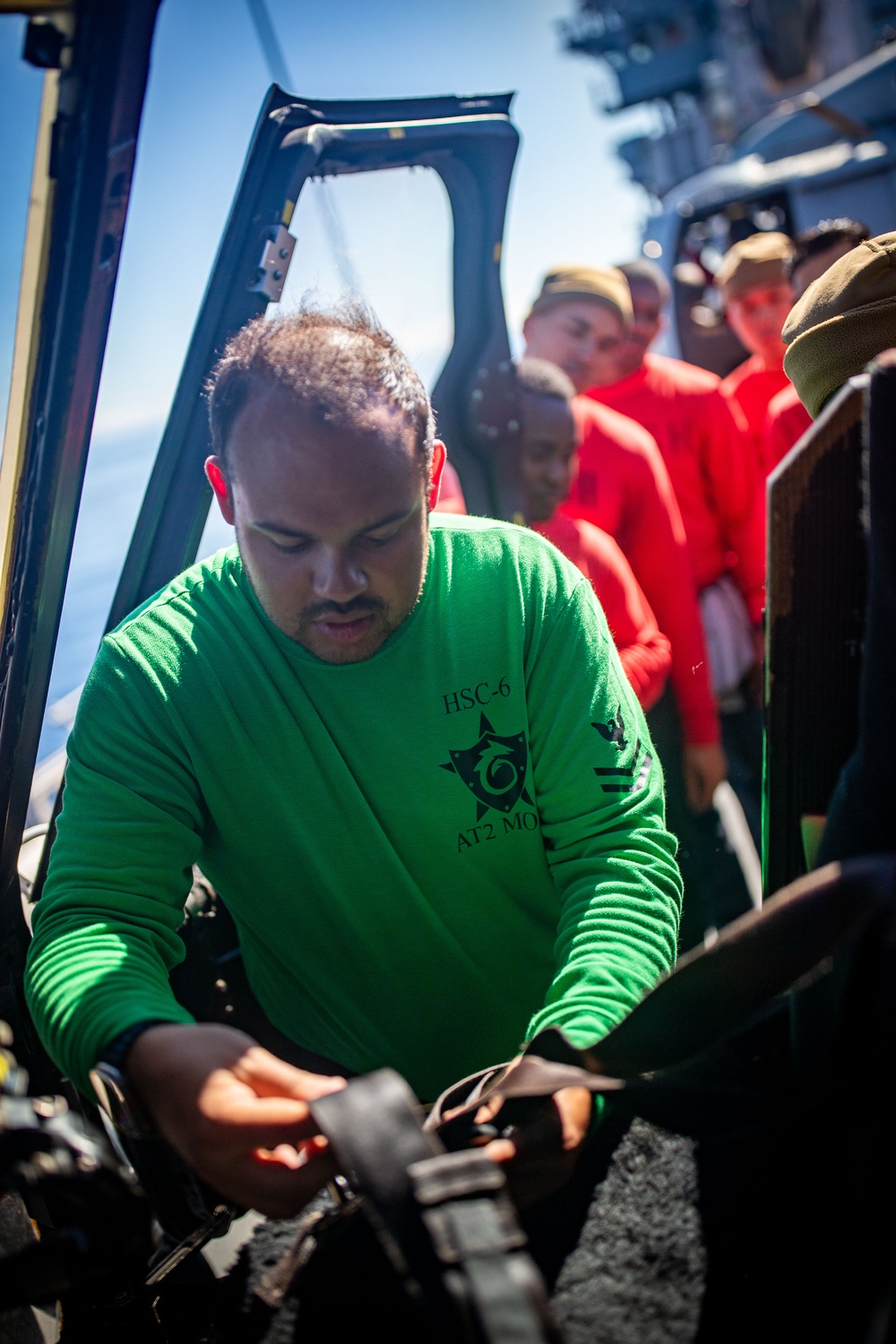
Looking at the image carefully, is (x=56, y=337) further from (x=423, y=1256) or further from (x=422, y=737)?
(x=423, y=1256)

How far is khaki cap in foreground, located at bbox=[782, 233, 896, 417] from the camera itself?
1360mm

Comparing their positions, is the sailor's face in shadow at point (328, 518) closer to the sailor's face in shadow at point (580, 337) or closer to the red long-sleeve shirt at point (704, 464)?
the sailor's face in shadow at point (580, 337)

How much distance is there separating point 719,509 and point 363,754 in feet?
9.20

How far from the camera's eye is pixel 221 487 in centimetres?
159

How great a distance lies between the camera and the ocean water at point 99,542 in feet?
5.61

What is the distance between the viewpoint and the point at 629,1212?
A: 1.08m

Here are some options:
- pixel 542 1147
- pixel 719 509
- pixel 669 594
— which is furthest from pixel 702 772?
pixel 542 1147

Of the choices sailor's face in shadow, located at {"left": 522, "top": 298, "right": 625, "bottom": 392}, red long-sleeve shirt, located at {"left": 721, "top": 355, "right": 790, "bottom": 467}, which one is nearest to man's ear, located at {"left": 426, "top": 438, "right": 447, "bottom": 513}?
sailor's face in shadow, located at {"left": 522, "top": 298, "right": 625, "bottom": 392}

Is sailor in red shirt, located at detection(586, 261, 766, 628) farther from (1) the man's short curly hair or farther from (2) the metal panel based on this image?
(2) the metal panel

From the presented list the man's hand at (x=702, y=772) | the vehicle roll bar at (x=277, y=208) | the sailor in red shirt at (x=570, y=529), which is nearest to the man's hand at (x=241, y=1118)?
the vehicle roll bar at (x=277, y=208)

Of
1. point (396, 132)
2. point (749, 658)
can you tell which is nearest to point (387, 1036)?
point (396, 132)

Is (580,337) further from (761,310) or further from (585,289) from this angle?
(761,310)

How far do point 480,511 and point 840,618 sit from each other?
1.81 metres

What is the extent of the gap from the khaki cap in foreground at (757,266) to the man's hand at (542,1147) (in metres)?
3.99
